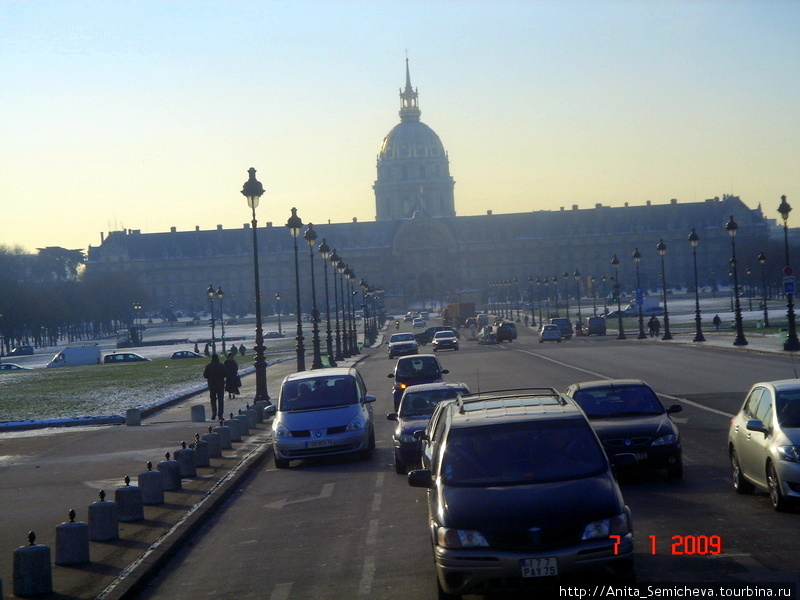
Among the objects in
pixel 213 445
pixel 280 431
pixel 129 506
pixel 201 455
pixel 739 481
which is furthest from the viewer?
pixel 213 445

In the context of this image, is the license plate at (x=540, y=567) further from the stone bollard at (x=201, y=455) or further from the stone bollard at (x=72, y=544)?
the stone bollard at (x=201, y=455)

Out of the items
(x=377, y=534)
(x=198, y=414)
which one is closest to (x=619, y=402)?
(x=377, y=534)

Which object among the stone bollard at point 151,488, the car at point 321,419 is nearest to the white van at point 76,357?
the car at point 321,419

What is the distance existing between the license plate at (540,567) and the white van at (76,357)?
69.3 m

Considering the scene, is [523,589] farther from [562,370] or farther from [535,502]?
[562,370]

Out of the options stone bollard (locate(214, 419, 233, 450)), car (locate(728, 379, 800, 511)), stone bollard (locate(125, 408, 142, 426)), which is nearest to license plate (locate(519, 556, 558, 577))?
car (locate(728, 379, 800, 511))

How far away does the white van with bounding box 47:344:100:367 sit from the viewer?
74812 millimetres

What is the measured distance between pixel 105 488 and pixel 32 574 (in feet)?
23.2

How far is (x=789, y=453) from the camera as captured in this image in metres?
11.8

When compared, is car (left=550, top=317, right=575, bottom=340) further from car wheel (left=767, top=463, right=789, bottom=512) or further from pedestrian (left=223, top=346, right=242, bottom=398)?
car wheel (left=767, top=463, right=789, bottom=512)

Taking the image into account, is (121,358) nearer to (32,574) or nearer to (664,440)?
(664,440)

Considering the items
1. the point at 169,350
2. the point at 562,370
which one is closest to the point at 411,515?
the point at 562,370

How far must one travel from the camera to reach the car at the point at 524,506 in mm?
8680

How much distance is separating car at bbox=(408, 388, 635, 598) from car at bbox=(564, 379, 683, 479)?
4.39m
